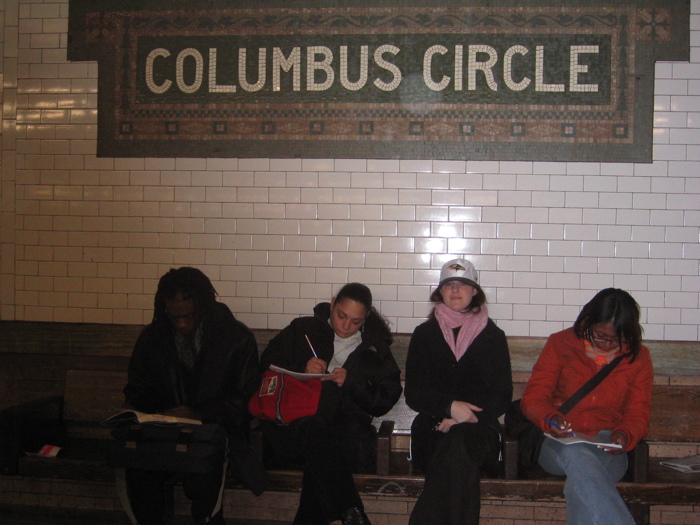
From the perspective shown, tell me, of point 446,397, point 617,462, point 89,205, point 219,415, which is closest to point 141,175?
point 89,205

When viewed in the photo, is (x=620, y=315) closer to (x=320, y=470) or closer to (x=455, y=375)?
(x=455, y=375)

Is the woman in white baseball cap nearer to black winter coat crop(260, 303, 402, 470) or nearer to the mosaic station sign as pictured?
black winter coat crop(260, 303, 402, 470)

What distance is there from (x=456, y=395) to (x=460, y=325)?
392 millimetres

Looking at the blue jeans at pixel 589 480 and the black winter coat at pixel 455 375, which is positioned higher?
the black winter coat at pixel 455 375

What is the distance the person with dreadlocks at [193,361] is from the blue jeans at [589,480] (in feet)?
5.44

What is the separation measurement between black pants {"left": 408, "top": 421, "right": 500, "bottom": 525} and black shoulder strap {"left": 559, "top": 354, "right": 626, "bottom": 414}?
46 cm

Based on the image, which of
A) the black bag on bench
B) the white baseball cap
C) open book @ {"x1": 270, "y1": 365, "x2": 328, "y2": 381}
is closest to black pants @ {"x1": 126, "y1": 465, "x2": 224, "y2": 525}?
the black bag on bench

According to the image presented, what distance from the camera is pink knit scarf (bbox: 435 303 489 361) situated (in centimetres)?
341

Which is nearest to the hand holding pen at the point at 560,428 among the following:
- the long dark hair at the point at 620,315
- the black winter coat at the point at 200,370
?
the long dark hair at the point at 620,315

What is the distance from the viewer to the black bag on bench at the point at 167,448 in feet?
9.89

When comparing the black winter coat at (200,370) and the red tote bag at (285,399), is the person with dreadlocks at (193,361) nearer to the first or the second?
the black winter coat at (200,370)

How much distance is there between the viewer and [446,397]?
3.25 metres

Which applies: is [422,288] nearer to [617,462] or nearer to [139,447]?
[617,462]

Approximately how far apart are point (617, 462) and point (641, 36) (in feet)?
8.70
